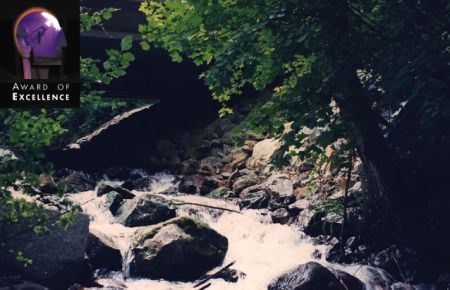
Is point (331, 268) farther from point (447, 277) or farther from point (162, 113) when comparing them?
point (162, 113)

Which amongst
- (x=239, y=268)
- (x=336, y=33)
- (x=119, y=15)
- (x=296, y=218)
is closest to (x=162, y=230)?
(x=239, y=268)

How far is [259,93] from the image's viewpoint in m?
27.9

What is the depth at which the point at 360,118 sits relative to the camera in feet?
38.8

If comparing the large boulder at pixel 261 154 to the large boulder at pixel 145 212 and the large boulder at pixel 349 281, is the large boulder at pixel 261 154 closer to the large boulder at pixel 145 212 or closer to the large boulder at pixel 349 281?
the large boulder at pixel 145 212

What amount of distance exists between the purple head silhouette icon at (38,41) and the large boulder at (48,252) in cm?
507

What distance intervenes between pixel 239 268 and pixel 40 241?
4.84 metres

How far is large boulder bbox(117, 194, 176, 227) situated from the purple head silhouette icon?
843cm

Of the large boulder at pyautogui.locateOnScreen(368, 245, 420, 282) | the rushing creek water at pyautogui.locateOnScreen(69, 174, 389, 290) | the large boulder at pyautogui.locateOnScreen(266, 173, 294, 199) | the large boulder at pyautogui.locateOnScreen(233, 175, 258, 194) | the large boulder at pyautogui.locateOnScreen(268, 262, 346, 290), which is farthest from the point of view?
the large boulder at pyautogui.locateOnScreen(233, 175, 258, 194)

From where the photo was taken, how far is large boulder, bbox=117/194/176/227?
659 inches

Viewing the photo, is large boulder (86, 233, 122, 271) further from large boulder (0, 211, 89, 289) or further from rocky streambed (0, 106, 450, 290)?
large boulder (0, 211, 89, 289)

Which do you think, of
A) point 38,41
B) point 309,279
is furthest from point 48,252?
point 38,41

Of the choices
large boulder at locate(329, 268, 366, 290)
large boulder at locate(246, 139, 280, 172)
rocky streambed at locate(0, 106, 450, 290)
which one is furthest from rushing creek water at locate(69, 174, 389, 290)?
large boulder at locate(246, 139, 280, 172)

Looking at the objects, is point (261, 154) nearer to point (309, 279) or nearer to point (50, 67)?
point (309, 279)

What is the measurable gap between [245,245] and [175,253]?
2433 millimetres
